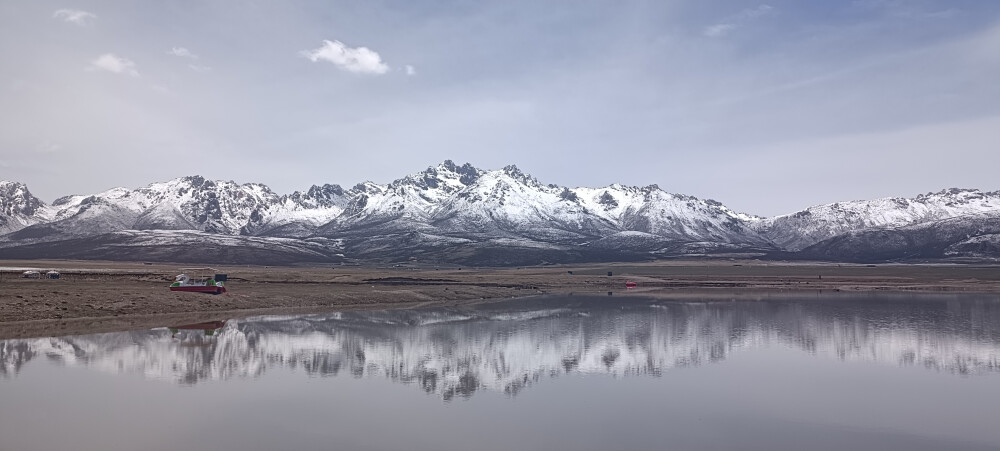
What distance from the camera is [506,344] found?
58562 mm

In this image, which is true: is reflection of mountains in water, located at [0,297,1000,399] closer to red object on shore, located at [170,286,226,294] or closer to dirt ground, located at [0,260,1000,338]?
dirt ground, located at [0,260,1000,338]

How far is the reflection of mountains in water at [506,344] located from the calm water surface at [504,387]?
30 cm

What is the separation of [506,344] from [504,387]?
1845 centimetres

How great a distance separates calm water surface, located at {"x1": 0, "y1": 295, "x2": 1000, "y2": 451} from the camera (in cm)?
2789

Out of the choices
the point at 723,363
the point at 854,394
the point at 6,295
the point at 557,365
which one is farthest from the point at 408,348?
the point at 6,295

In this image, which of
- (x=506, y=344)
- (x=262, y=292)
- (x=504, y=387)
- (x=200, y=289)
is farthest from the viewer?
(x=262, y=292)

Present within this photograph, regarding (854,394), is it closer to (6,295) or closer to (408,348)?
(408,348)

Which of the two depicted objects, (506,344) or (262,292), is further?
(262,292)

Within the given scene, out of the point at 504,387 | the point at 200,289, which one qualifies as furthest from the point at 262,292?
the point at 504,387

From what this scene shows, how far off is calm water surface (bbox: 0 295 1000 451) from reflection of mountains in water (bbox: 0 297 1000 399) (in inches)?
11.8

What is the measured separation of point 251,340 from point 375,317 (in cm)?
2427

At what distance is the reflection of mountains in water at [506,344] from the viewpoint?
4475cm

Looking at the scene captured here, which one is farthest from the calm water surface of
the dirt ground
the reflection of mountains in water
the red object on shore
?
the red object on shore

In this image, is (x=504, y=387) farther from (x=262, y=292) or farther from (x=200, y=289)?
(x=262, y=292)
